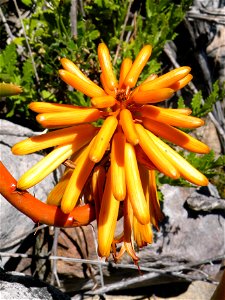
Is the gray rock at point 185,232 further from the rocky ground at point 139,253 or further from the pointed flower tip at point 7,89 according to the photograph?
the pointed flower tip at point 7,89

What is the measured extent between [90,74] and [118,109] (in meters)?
2.34

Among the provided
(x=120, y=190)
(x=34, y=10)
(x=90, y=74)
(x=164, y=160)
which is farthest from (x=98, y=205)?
(x=34, y=10)

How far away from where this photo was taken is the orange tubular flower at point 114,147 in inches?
67.4

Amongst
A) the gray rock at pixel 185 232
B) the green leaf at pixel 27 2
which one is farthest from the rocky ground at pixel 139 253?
the green leaf at pixel 27 2

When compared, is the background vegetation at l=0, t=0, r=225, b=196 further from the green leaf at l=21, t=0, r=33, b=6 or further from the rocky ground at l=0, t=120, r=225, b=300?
the rocky ground at l=0, t=120, r=225, b=300

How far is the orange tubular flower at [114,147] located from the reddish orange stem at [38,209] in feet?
0.10

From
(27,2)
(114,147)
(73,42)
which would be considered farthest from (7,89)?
(27,2)

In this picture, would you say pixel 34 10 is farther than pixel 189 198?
Yes

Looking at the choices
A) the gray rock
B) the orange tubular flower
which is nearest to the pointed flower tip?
the orange tubular flower

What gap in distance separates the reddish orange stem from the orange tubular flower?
0.03 meters

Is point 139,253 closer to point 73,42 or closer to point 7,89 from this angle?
point 73,42

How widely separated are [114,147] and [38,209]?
38 centimetres

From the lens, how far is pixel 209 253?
14.3 feet

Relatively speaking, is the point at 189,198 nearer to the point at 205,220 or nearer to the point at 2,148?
the point at 205,220
